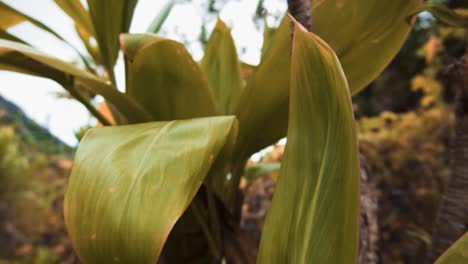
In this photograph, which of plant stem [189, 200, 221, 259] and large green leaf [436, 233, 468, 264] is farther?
plant stem [189, 200, 221, 259]

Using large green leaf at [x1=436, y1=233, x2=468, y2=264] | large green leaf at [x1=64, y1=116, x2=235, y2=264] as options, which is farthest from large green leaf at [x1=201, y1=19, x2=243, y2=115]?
large green leaf at [x1=436, y1=233, x2=468, y2=264]

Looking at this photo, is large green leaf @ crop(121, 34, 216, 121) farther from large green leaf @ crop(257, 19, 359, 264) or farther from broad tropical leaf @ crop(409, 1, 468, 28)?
broad tropical leaf @ crop(409, 1, 468, 28)

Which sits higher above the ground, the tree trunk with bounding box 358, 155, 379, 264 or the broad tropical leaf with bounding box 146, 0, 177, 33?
the broad tropical leaf with bounding box 146, 0, 177, 33

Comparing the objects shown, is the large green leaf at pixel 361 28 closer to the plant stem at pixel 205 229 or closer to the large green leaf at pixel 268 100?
the large green leaf at pixel 268 100

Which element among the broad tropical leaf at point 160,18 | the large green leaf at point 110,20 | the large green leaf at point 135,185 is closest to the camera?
the large green leaf at point 135,185

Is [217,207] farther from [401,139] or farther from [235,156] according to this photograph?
[401,139]

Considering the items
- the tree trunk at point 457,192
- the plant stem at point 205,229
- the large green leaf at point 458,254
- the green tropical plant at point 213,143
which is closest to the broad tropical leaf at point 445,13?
the green tropical plant at point 213,143

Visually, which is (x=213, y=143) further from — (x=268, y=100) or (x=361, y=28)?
(x=361, y=28)
